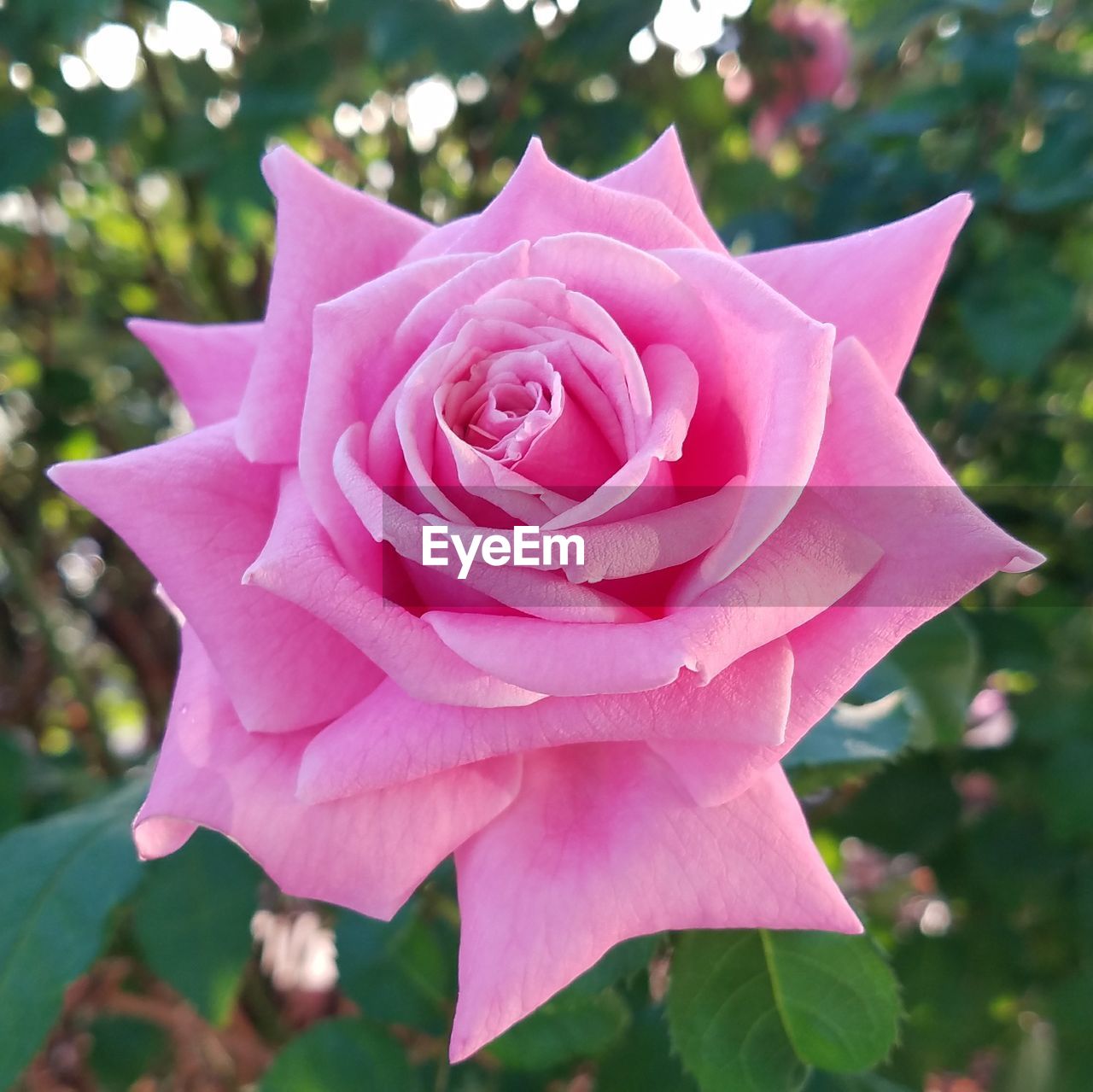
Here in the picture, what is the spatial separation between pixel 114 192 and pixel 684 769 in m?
1.75

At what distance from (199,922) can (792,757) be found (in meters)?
0.53

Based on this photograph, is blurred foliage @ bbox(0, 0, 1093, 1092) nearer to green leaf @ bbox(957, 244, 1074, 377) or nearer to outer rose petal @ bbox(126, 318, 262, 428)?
green leaf @ bbox(957, 244, 1074, 377)

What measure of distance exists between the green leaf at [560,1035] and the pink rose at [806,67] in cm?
144

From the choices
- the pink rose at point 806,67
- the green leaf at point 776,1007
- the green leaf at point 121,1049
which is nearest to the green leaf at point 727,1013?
the green leaf at point 776,1007

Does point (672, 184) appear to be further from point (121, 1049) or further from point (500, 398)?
point (121, 1049)

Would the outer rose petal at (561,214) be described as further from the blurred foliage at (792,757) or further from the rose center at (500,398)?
the blurred foliage at (792,757)

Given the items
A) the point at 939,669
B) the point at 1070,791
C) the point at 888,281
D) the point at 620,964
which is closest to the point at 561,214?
the point at 888,281

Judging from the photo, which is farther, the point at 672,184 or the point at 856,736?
the point at 856,736

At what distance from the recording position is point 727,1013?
0.64 meters

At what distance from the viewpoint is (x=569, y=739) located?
17.9 inches

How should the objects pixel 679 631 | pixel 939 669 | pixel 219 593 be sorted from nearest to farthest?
pixel 679 631 < pixel 219 593 < pixel 939 669

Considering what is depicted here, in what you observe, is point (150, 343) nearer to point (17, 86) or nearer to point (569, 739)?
point (569, 739)

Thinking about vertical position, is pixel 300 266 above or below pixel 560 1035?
above

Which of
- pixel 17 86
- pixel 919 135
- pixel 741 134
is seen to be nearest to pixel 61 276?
pixel 17 86
